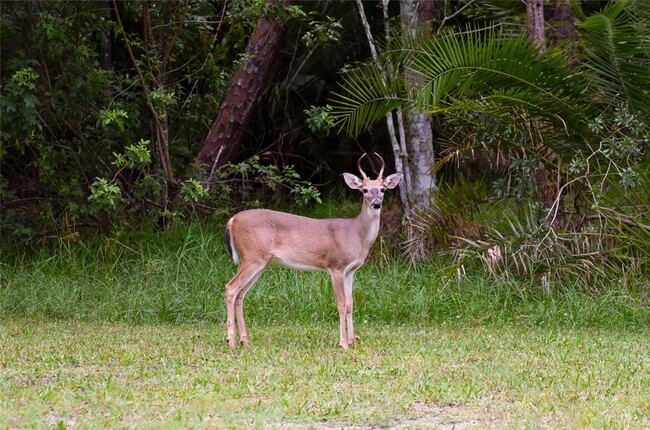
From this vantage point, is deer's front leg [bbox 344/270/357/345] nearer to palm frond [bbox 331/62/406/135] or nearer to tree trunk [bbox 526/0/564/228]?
palm frond [bbox 331/62/406/135]

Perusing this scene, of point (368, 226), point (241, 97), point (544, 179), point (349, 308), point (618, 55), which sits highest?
point (618, 55)

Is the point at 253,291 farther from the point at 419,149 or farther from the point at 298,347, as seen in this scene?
the point at 419,149

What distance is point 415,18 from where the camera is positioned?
12.8 meters

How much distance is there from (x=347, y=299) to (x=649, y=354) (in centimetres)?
231

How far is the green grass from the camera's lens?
5.93 m

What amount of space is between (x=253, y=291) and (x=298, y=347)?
269cm

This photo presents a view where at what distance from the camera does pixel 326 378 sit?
6.94m

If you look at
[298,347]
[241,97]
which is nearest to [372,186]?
[298,347]

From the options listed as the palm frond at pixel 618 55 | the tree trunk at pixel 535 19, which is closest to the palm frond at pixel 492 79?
the palm frond at pixel 618 55

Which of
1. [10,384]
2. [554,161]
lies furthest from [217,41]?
[10,384]

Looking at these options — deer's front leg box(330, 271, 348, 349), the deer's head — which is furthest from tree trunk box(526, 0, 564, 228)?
deer's front leg box(330, 271, 348, 349)

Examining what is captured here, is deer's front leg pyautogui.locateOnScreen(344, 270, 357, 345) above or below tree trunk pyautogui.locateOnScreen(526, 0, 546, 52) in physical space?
below

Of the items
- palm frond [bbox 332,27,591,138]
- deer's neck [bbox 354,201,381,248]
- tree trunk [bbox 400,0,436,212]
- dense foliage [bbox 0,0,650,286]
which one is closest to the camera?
deer's neck [bbox 354,201,381,248]

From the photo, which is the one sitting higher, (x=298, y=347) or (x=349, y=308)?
(x=349, y=308)
